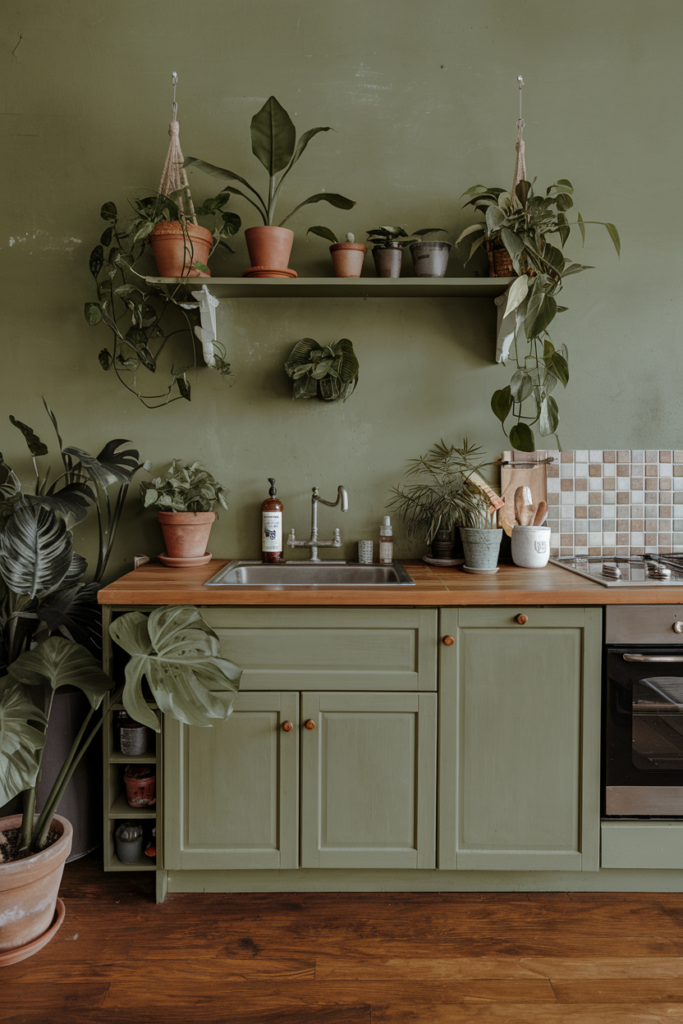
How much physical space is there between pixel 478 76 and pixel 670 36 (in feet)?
2.40

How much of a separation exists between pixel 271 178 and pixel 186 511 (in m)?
1.18

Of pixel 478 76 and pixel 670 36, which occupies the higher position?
pixel 670 36

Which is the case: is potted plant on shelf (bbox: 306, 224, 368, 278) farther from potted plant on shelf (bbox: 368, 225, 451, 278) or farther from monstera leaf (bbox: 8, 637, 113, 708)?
monstera leaf (bbox: 8, 637, 113, 708)

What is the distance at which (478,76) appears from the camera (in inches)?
94.1

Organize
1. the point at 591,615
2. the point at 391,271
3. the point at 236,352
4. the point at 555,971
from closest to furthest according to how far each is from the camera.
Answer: the point at 555,971, the point at 591,615, the point at 391,271, the point at 236,352

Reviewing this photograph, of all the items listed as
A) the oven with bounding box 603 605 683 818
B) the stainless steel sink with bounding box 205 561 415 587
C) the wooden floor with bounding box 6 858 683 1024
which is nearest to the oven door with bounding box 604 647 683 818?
the oven with bounding box 603 605 683 818

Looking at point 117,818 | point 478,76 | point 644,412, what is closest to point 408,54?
point 478,76

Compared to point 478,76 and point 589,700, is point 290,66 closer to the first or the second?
point 478,76

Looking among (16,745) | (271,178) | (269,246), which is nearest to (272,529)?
(269,246)

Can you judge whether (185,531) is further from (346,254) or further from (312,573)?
(346,254)

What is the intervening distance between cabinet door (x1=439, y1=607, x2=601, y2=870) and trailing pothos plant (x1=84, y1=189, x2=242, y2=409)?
4.45 feet

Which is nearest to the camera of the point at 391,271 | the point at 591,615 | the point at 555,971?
the point at 555,971

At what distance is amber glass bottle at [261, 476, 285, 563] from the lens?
2365 millimetres

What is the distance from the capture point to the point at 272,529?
7.77ft
